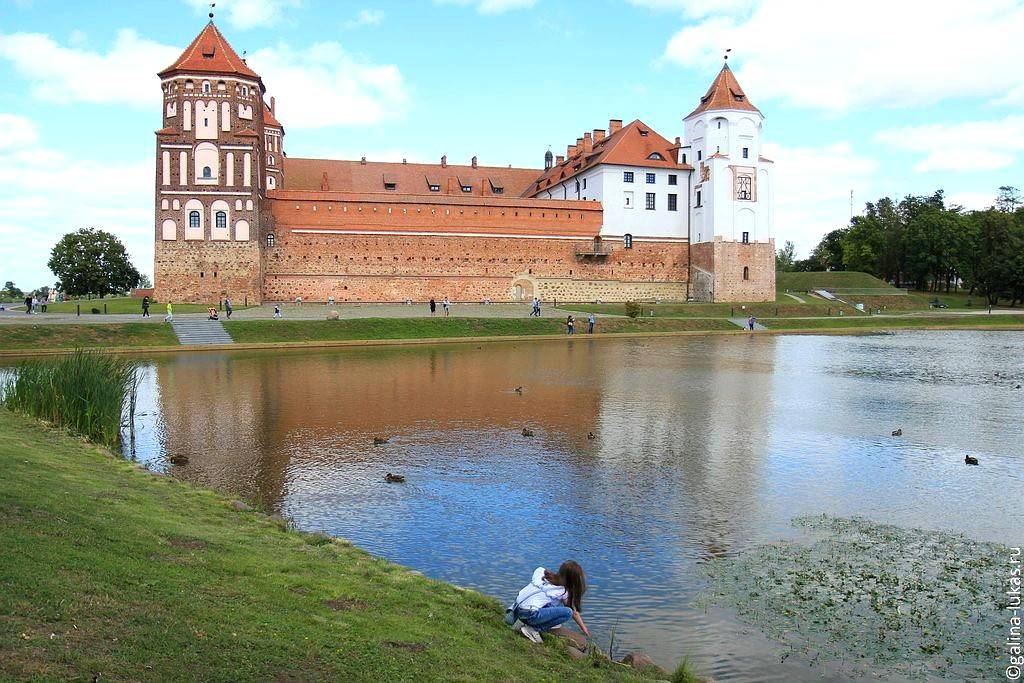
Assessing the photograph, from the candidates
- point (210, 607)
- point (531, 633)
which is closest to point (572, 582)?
point (531, 633)

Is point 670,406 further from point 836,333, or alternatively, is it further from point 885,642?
point 836,333

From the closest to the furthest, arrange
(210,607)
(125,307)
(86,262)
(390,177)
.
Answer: (210,607) → (125,307) → (390,177) → (86,262)

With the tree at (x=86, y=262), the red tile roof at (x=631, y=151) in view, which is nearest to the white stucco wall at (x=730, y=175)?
the red tile roof at (x=631, y=151)

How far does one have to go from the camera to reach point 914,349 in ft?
116

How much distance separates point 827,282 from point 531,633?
72783 mm

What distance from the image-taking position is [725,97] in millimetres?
61469

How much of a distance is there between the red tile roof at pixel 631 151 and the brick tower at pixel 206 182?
2628 cm

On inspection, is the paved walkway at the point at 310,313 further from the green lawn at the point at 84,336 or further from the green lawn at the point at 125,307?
the green lawn at the point at 125,307

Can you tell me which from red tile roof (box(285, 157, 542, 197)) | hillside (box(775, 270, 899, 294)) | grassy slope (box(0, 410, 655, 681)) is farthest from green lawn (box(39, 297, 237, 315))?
hillside (box(775, 270, 899, 294))

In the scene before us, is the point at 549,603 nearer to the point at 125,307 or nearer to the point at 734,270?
the point at 125,307

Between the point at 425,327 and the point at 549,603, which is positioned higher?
the point at 425,327

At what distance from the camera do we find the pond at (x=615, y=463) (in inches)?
334

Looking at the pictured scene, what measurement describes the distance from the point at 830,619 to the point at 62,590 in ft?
20.0

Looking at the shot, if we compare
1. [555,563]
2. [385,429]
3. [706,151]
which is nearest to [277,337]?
[385,429]
